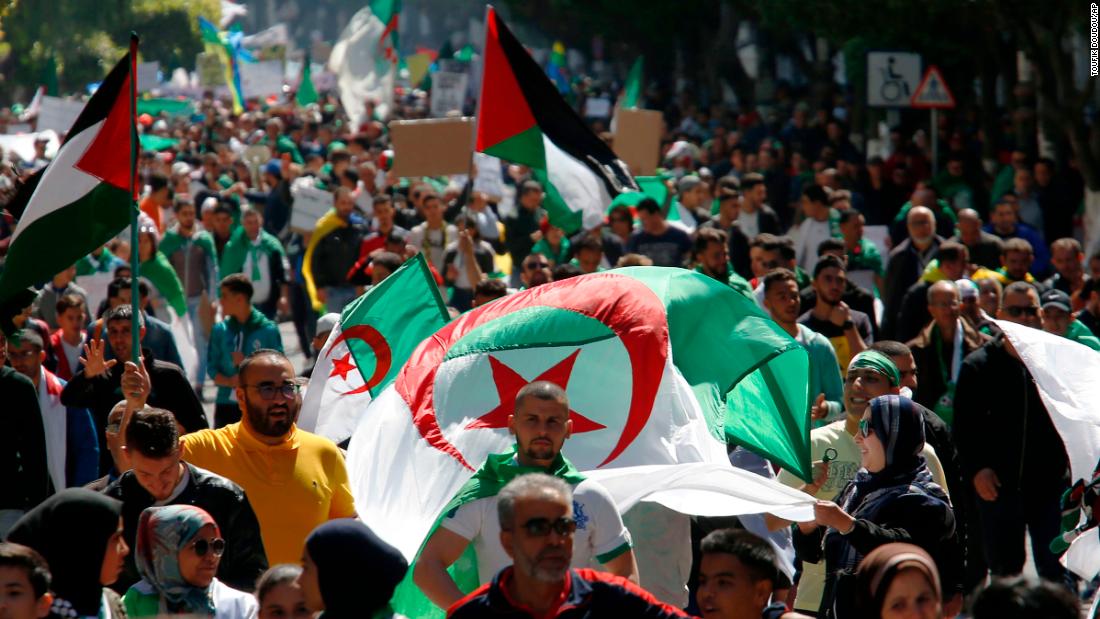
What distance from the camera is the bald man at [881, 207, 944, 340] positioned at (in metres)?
12.2

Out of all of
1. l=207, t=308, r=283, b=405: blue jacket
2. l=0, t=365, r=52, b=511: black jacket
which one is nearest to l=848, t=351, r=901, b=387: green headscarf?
l=0, t=365, r=52, b=511: black jacket

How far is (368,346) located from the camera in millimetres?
8039

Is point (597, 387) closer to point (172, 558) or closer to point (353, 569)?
point (172, 558)

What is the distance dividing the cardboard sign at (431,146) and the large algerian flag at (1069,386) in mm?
6935

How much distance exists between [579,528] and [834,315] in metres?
4.64

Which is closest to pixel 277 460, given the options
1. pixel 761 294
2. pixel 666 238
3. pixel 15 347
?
pixel 15 347

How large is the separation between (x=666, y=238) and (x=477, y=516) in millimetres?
7740

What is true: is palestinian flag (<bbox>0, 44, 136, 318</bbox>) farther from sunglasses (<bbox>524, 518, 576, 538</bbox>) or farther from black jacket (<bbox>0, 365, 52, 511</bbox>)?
sunglasses (<bbox>524, 518, 576, 538</bbox>)

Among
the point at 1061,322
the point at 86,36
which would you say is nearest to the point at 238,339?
the point at 1061,322

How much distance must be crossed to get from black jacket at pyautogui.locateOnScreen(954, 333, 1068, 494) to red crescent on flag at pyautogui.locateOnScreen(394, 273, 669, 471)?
7.14 ft

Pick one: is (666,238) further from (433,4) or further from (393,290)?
(433,4)

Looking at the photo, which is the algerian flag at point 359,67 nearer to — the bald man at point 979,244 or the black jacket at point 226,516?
the bald man at point 979,244

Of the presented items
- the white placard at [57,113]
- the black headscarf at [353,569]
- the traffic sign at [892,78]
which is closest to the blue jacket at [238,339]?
the black headscarf at [353,569]

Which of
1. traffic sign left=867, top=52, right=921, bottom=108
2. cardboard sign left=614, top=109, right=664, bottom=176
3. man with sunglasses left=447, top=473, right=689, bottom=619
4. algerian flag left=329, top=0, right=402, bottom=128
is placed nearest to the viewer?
man with sunglasses left=447, top=473, right=689, bottom=619
